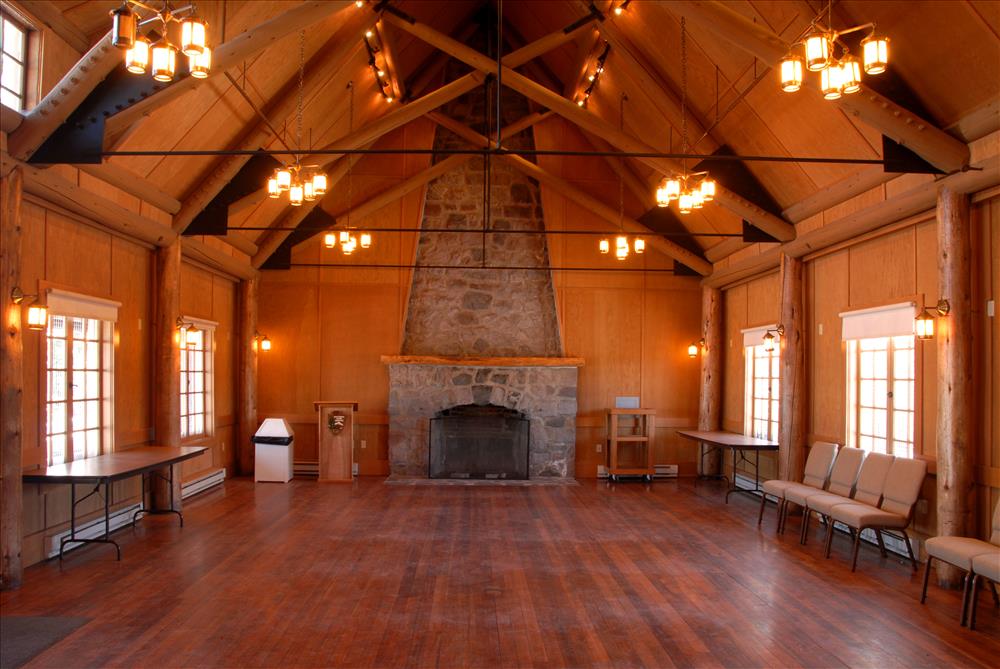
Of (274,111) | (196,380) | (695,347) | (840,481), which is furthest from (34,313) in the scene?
(695,347)

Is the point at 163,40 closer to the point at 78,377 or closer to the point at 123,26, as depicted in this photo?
the point at 123,26

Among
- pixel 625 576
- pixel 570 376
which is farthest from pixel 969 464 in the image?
pixel 570 376

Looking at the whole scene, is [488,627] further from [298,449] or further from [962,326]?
[298,449]

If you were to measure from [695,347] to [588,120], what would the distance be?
4.96 metres

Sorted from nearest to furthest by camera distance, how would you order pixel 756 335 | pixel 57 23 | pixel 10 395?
pixel 10 395 < pixel 57 23 < pixel 756 335

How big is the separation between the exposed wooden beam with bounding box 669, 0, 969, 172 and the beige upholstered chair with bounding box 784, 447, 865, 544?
9.75 ft

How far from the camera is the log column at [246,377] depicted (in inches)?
458

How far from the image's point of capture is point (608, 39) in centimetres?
845

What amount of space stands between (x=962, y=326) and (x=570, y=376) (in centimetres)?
657

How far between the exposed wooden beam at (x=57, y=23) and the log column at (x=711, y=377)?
9.32 metres

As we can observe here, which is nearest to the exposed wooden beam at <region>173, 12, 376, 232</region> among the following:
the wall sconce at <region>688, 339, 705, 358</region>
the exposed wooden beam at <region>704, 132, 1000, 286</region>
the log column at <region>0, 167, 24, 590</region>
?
the log column at <region>0, 167, 24, 590</region>

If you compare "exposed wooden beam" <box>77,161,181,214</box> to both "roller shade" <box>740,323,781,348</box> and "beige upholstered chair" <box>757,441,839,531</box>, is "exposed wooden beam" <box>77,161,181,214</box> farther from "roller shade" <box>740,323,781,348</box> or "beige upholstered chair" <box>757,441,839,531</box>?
"roller shade" <box>740,323,781,348</box>

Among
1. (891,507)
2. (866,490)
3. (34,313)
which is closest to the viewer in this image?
(34,313)

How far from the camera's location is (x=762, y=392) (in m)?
10.6
